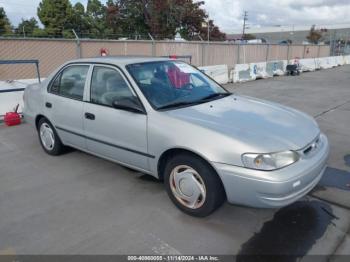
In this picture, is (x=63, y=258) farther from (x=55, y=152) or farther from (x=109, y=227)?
(x=55, y=152)

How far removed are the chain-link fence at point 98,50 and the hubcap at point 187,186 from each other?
8959 millimetres

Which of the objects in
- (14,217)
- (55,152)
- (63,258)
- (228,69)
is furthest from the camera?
(228,69)

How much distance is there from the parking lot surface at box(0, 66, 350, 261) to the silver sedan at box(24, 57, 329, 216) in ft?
1.03

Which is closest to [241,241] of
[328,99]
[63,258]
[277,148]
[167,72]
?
[277,148]

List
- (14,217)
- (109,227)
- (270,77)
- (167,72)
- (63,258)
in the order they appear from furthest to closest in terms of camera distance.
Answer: (270,77) → (167,72) → (14,217) → (109,227) → (63,258)

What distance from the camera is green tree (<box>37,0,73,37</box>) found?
43.4 meters

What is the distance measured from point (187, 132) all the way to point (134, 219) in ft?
3.46

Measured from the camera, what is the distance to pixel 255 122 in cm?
317

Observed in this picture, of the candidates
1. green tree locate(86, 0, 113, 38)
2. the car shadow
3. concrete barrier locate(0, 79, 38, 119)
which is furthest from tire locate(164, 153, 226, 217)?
green tree locate(86, 0, 113, 38)

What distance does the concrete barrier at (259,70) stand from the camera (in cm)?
1683

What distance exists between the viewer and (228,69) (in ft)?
50.6

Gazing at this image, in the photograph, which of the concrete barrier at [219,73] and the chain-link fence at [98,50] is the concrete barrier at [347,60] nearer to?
the chain-link fence at [98,50]

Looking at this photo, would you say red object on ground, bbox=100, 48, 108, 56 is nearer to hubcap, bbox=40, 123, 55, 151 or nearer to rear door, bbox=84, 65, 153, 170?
hubcap, bbox=40, 123, 55, 151

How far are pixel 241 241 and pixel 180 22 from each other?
138 ft
